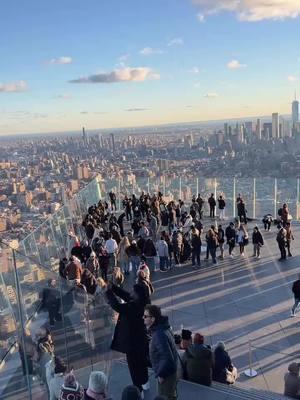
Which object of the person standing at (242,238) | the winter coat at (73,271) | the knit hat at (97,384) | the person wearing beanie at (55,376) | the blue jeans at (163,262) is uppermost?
the knit hat at (97,384)

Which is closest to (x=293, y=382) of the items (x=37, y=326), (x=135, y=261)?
(x=37, y=326)

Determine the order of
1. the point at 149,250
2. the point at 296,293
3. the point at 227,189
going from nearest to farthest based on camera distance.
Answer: the point at 296,293 → the point at 149,250 → the point at 227,189

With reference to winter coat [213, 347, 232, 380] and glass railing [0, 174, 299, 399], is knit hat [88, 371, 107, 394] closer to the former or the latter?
glass railing [0, 174, 299, 399]

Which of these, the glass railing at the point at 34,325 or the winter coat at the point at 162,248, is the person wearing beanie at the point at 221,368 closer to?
the glass railing at the point at 34,325

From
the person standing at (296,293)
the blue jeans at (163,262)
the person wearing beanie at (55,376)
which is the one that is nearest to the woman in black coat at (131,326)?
the person wearing beanie at (55,376)

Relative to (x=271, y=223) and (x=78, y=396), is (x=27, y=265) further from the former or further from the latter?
(x=271, y=223)

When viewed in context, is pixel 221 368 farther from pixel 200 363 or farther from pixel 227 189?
pixel 227 189

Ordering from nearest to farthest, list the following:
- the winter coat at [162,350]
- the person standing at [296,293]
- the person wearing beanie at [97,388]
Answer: the person wearing beanie at [97,388], the winter coat at [162,350], the person standing at [296,293]
